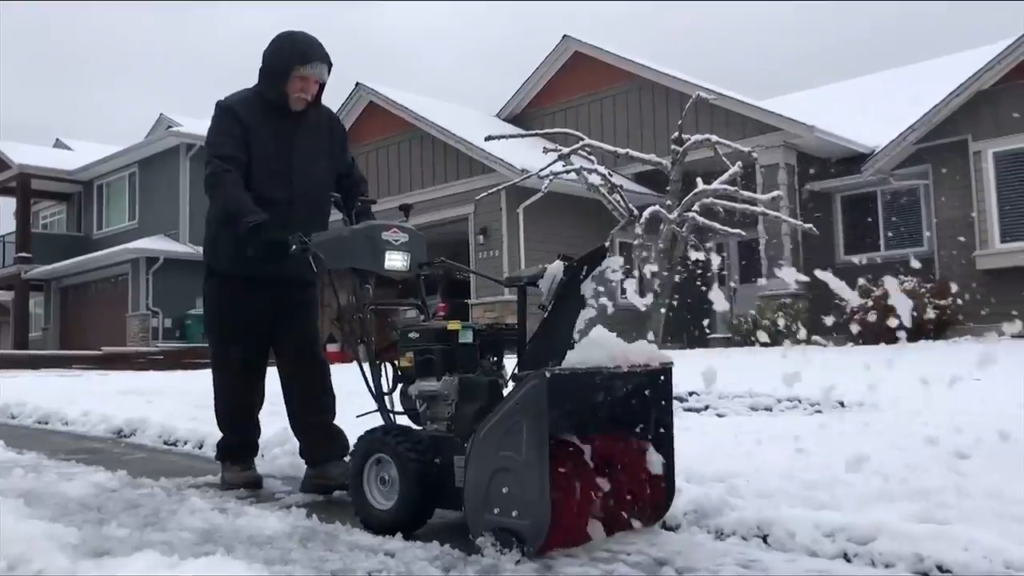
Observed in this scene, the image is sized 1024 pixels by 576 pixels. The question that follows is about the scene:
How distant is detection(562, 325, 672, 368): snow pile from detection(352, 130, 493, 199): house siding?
1235 centimetres

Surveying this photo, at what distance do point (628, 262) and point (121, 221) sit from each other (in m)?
14.6

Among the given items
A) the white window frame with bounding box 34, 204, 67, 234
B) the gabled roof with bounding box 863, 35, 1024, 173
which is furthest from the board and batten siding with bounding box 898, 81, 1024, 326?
the white window frame with bounding box 34, 204, 67, 234

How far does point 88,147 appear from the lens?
27.9m

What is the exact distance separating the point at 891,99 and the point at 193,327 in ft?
47.7

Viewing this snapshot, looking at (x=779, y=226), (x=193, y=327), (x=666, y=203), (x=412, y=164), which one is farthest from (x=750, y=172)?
(x=193, y=327)

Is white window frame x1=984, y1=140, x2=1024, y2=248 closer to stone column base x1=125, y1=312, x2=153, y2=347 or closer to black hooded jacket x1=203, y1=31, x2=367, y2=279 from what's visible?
black hooded jacket x1=203, y1=31, x2=367, y2=279

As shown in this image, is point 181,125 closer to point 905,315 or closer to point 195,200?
point 195,200

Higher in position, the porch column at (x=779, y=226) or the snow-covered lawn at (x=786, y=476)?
the porch column at (x=779, y=226)

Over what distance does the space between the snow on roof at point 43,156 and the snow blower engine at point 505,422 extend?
897 inches

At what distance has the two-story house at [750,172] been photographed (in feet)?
40.9

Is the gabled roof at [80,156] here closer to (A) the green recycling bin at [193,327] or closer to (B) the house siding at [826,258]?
(A) the green recycling bin at [193,327]

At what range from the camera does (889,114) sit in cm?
1517

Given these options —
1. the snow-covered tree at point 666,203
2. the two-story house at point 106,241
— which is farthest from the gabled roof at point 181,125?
the snow-covered tree at point 666,203

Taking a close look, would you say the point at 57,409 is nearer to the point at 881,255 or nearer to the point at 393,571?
the point at 393,571
